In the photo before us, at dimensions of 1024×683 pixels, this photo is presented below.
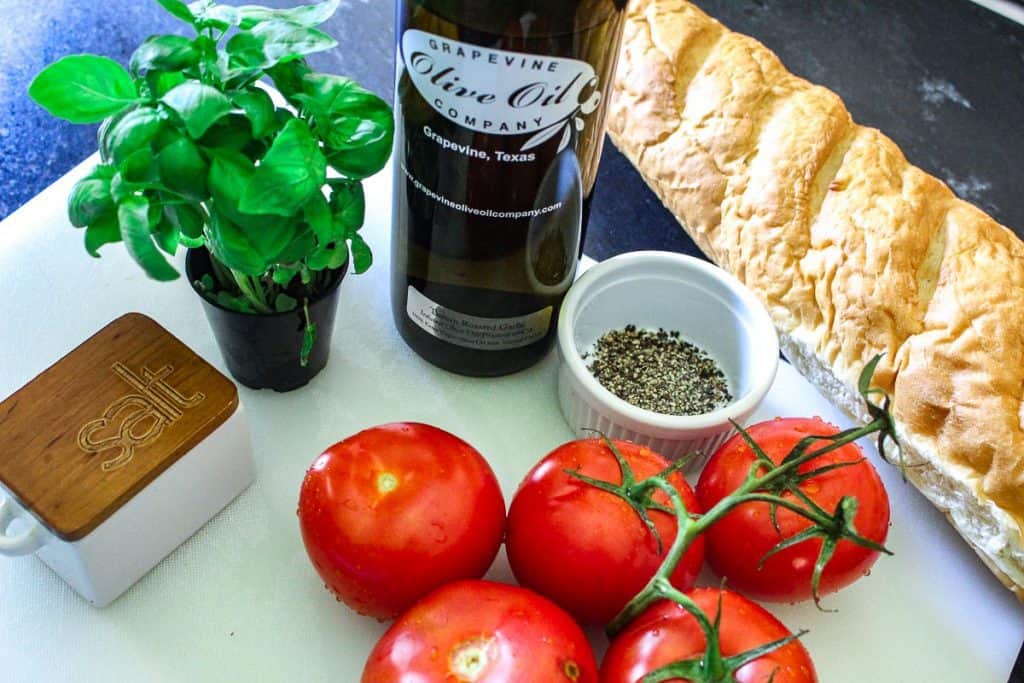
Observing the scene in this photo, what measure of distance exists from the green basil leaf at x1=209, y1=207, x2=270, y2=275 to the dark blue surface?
0.41m

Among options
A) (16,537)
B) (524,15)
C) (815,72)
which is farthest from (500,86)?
(815,72)

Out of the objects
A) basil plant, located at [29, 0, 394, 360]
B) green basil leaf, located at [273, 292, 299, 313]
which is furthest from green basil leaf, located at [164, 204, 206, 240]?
green basil leaf, located at [273, 292, 299, 313]

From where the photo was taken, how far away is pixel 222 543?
0.63 meters

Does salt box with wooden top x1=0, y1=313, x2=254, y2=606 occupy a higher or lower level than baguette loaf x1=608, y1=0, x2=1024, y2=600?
lower

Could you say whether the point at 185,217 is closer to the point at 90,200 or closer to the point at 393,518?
the point at 90,200

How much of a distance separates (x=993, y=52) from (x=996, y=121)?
12 cm

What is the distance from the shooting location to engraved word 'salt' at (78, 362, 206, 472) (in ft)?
1.82

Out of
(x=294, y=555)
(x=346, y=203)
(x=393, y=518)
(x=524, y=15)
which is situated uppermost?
(x=524, y=15)

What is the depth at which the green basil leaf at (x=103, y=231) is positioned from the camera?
51cm

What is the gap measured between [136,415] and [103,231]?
114 millimetres

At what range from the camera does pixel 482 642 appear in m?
0.47

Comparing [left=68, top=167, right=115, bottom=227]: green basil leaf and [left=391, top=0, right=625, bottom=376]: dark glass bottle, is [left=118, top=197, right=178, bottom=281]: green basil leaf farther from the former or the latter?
[left=391, top=0, right=625, bottom=376]: dark glass bottle

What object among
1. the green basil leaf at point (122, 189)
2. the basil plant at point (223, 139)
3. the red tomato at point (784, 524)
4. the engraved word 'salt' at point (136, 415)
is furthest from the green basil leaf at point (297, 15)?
the red tomato at point (784, 524)

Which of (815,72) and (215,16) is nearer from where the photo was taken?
(215,16)
